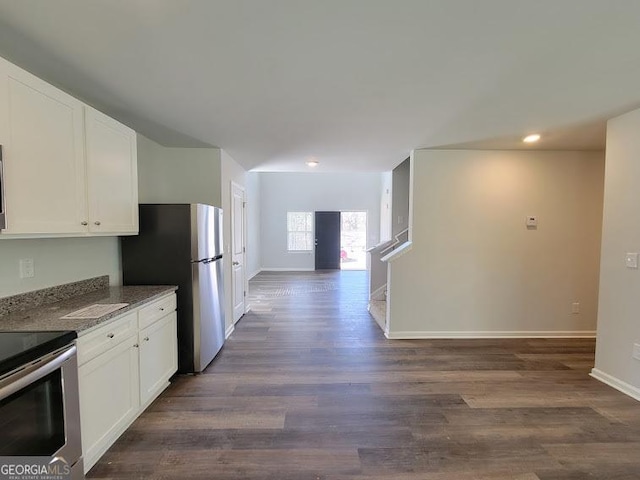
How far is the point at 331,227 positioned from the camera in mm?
9852

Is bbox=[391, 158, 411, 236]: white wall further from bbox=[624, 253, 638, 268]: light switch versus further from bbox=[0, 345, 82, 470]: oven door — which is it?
bbox=[0, 345, 82, 470]: oven door

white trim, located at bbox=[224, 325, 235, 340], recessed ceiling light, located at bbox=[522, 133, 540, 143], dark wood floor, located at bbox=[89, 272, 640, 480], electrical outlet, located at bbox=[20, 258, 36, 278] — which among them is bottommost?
dark wood floor, located at bbox=[89, 272, 640, 480]

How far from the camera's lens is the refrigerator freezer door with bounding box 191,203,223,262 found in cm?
277

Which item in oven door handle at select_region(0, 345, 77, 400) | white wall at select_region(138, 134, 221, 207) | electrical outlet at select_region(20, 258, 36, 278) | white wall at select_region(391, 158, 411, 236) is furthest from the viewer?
white wall at select_region(391, 158, 411, 236)

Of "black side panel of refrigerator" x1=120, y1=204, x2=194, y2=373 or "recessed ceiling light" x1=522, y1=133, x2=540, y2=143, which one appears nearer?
"black side panel of refrigerator" x1=120, y1=204, x2=194, y2=373

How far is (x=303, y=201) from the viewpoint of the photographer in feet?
32.1

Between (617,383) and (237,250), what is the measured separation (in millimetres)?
4349

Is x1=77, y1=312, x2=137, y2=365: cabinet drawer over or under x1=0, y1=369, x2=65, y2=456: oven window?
over

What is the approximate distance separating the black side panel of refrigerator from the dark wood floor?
2.92ft

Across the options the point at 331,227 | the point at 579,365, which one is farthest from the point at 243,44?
the point at 331,227

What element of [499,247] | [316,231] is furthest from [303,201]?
[499,247]

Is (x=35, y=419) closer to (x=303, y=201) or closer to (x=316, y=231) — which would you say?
(x=316, y=231)

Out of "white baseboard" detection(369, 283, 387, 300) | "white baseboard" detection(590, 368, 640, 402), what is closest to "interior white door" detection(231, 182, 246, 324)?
"white baseboard" detection(369, 283, 387, 300)

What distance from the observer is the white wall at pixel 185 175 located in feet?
11.6
